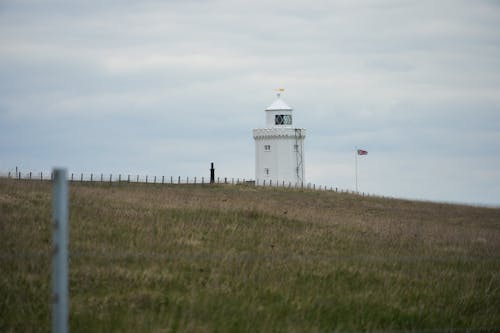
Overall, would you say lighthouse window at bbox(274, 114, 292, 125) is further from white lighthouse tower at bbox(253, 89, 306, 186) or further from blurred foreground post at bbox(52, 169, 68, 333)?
blurred foreground post at bbox(52, 169, 68, 333)

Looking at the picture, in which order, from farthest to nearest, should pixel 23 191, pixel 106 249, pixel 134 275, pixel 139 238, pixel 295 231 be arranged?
pixel 23 191 < pixel 295 231 < pixel 139 238 < pixel 106 249 < pixel 134 275

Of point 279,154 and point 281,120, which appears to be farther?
point 281,120

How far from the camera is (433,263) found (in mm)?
18734

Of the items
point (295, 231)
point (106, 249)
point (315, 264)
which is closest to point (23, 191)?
point (295, 231)

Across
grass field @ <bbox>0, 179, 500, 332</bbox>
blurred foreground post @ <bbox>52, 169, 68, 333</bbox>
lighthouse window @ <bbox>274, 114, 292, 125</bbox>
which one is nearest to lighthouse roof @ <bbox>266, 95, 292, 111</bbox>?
lighthouse window @ <bbox>274, 114, 292, 125</bbox>

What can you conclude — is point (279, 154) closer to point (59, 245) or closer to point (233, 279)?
point (233, 279)

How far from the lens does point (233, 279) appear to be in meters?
14.3

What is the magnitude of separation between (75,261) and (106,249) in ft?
4.97

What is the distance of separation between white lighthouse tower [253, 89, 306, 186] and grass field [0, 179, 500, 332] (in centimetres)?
6205

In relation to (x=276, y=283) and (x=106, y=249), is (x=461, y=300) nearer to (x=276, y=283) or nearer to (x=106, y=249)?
(x=276, y=283)

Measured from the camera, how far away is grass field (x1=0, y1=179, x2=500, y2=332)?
11.9 metres

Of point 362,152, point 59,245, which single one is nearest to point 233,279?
point 59,245

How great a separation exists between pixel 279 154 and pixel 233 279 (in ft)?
235

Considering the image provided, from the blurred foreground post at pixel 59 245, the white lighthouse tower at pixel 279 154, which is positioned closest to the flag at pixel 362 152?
the white lighthouse tower at pixel 279 154
